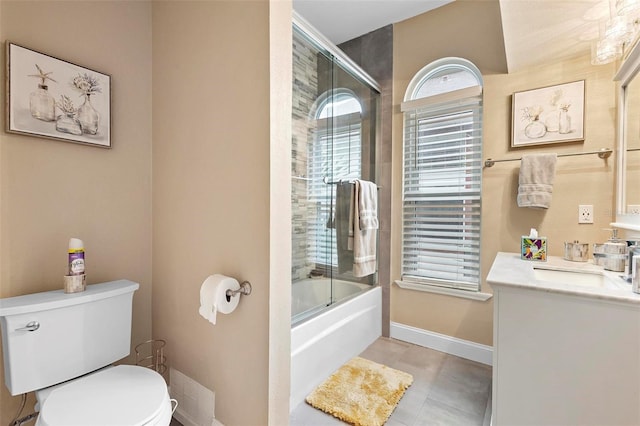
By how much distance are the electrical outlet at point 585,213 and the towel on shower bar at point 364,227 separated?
4.44ft

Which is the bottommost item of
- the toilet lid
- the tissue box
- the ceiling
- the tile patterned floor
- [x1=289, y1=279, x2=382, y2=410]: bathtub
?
the tile patterned floor

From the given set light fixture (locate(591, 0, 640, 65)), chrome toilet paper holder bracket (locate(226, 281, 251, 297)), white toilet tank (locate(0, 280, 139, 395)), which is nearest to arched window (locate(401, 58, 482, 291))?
light fixture (locate(591, 0, 640, 65))

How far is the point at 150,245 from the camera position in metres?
1.69

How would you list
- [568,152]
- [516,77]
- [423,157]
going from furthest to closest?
[423,157] → [516,77] → [568,152]

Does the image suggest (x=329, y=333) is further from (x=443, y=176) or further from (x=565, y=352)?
→ (x=443, y=176)

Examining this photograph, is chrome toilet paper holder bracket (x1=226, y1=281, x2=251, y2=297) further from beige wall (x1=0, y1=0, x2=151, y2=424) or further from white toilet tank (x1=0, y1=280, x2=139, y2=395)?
beige wall (x1=0, y1=0, x2=151, y2=424)

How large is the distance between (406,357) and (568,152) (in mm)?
1860

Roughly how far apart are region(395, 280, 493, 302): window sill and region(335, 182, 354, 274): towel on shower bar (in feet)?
1.89

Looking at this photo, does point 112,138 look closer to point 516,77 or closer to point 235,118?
point 235,118

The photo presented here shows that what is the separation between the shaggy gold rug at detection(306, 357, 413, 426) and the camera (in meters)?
1.57

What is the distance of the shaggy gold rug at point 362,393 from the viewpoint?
1.57 m

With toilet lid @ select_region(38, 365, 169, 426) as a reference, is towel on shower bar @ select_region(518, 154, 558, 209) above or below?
above

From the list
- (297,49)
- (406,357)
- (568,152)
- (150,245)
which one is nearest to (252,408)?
(150,245)

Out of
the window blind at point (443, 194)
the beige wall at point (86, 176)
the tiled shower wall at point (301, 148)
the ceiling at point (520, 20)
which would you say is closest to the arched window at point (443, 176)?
the window blind at point (443, 194)
